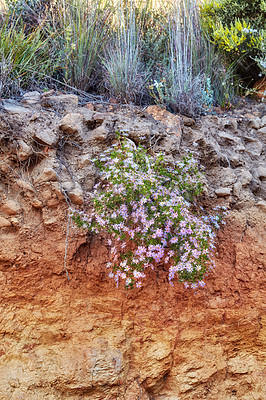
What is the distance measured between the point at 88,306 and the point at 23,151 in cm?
124

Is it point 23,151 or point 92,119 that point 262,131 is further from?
point 23,151

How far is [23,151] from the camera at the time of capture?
2.80 metres

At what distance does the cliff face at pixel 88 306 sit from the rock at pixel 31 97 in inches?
5.9

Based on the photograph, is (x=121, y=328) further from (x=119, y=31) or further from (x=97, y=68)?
(x=119, y=31)

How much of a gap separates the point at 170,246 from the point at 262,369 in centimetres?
113

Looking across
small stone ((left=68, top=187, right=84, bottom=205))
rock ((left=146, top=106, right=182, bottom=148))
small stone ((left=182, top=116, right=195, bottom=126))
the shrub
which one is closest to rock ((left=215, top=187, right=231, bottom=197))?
rock ((left=146, top=106, right=182, bottom=148))

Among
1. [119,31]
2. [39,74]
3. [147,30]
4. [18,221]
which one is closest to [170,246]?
[18,221]

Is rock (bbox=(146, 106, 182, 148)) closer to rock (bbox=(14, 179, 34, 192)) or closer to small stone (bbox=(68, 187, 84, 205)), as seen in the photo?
small stone (bbox=(68, 187, 84, 205))

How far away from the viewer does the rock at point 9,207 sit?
8.83 ft

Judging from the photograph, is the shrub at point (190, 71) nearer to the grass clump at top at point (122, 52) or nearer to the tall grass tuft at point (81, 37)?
the grass clump at top at point (122, 52)

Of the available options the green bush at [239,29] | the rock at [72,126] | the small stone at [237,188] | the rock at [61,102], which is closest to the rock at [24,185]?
the rock at [72,126]

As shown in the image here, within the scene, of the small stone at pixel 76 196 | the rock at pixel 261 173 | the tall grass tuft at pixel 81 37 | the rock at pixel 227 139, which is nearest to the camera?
the small stone at pixel 76 196

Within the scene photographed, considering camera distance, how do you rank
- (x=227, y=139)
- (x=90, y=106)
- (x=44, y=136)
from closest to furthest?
1. (x=44, y=136)
2. (x=90, y=106)
3. (x=227, y=139)

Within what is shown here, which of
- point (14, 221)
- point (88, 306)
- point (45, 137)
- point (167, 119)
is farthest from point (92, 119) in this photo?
point (88, 306)
